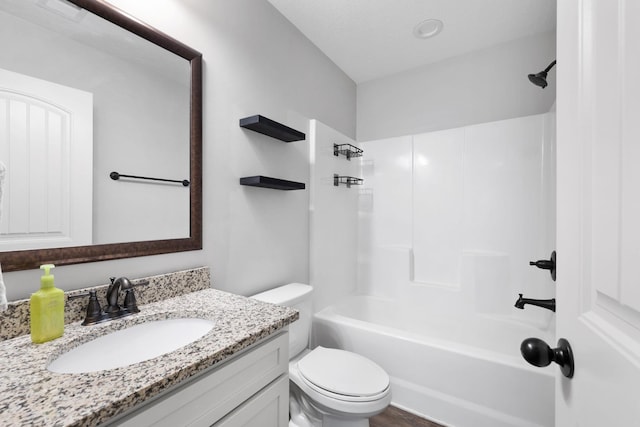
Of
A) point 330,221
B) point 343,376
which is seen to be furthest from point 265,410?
point 330,221

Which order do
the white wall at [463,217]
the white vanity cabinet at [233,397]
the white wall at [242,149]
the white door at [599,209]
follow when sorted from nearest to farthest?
the white door at [599,209] → the white vanity cabinet at [233,397] → the white wall at [242,149] → the white wall at [463,217]

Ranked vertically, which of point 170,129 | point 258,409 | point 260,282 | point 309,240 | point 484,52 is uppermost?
point 484,52

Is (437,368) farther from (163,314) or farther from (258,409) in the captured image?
(163,314)

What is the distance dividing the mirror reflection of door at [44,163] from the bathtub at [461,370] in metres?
1.56

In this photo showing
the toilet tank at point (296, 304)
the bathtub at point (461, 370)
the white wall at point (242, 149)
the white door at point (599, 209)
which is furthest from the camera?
the toilet tank at point (296, 304)

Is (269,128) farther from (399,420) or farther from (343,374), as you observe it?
(399,420)

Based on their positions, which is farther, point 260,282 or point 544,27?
point 544,27

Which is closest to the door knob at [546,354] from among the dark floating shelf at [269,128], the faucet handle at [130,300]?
the faucet handle at [130,300]

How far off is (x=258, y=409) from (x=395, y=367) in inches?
47.4

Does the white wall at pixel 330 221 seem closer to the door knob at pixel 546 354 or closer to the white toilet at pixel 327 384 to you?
the white toilet at pixel 327 384

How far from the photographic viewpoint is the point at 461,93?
8.04 feet

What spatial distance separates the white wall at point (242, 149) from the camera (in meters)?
1.24

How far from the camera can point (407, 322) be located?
8.28 ft

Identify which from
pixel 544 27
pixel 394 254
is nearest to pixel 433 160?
Result: pixel 394 254
